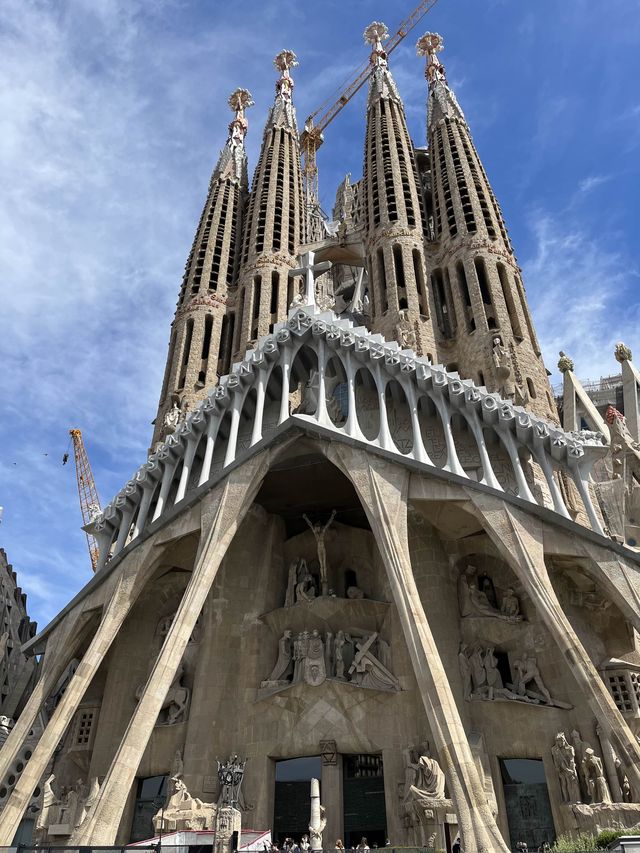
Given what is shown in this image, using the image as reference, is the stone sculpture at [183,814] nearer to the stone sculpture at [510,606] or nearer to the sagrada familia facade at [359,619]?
the sagrada familia facade at [359,619]

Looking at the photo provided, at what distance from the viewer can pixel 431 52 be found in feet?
118

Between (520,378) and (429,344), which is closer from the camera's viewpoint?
(520,378)

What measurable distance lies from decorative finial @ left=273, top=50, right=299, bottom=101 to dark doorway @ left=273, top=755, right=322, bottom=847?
34.2 m

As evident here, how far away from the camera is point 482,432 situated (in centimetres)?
1722

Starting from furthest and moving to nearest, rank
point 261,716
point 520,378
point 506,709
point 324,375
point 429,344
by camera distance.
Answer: point 429,344 → point 520,378 → point 324,375 → point 261,716 → point 506,709

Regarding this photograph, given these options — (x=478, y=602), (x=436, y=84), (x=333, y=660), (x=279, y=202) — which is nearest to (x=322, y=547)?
(x=333, y=660)

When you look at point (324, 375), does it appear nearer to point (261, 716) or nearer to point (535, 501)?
point (535, 501)

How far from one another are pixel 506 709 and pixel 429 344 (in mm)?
11527

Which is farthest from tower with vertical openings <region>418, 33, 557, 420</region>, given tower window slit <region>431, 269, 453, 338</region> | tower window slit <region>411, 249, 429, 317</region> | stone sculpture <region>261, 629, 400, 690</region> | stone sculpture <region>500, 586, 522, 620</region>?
stone sculpture <region>261, 629, 400, 690</region>

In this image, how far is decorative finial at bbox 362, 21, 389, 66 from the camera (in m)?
37.7

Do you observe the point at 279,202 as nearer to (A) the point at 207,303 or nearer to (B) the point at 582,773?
(A) the point at 207,303

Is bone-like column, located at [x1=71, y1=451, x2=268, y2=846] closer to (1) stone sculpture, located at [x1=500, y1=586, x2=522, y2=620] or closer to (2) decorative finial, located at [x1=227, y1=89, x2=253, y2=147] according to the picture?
(1) stone sculpture, located at [x1=500, y1=586, x2=522, y2=620]

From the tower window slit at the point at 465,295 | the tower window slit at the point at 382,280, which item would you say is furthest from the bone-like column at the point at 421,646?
the tower window slit at the point at 382,280

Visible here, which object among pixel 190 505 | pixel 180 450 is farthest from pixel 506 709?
pixel 180 450
